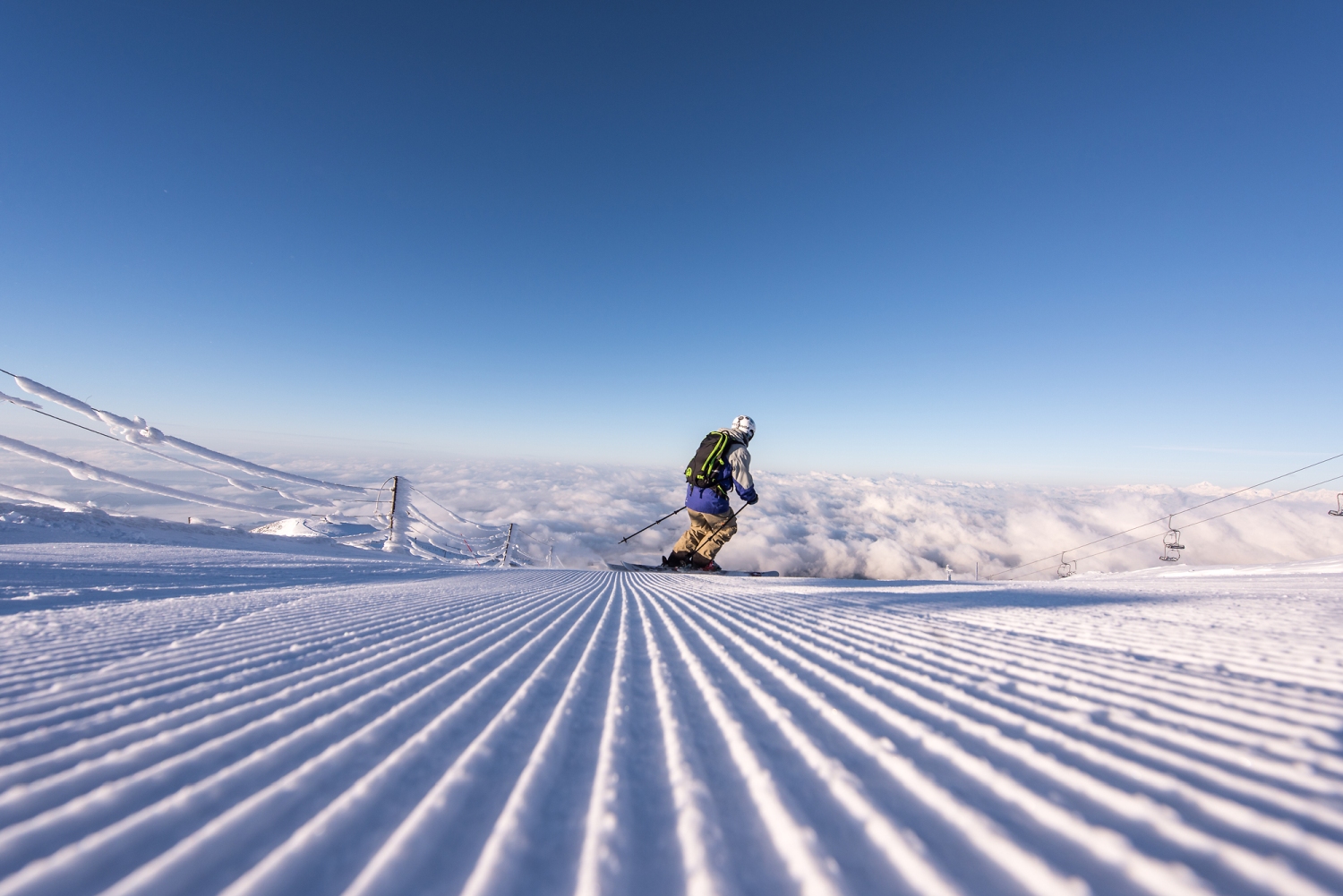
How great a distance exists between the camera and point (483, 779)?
1.00 metres

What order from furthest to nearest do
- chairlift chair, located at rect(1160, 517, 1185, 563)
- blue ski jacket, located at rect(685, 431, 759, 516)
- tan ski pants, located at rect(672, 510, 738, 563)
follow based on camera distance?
1. chairlift chair, located at rect(1160, 517, 1185, 563)
2. tan ski pants, located at rect(672, 510, 738, 563)
3. blue ski jacket, located at rect(685, 431, 759, 516)

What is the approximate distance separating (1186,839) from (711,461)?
6.72 metres

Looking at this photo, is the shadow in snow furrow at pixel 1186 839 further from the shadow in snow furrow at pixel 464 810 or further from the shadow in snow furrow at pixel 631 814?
the shadow in snow furrow at pixel 464 810

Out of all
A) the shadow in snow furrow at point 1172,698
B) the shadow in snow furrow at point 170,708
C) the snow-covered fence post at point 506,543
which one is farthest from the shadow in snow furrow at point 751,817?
the snow-covered fence post at point 506,543

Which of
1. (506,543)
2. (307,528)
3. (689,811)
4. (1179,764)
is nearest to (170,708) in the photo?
(689,811)

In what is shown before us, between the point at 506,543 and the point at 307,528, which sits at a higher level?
the point at 307,528

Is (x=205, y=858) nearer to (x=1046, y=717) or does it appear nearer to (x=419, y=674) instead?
(x=419, y=674)

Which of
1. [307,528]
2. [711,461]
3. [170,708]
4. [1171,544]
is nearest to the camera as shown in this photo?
[170,708]

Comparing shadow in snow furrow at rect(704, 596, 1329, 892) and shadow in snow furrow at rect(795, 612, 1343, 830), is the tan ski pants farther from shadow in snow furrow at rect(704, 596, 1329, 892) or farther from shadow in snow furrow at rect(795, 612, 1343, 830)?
shadow in snow furrow at rect(704, 596, 1329, 892)

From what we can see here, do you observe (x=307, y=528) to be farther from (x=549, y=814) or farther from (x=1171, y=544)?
(x=1171, y=544)

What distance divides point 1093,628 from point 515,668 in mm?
2851

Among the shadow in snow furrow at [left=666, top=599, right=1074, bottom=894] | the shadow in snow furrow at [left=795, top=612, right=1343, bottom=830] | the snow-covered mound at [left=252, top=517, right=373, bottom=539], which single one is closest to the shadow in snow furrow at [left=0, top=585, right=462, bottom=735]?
the shadow in snow furrow at [left=666, top=599, right=1074, bottom=894]

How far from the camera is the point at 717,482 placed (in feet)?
25.0

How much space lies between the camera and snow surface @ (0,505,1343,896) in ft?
2.36
